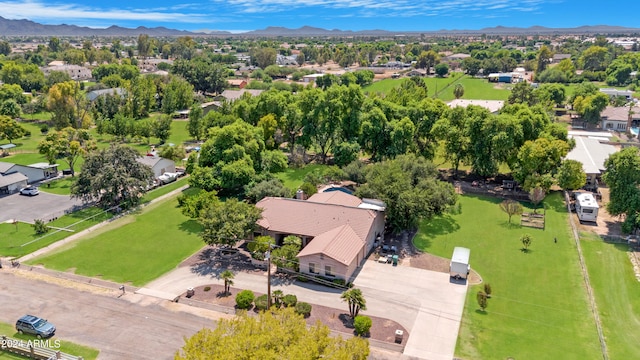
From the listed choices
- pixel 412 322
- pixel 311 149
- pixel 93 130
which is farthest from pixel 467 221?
pixel 93 130

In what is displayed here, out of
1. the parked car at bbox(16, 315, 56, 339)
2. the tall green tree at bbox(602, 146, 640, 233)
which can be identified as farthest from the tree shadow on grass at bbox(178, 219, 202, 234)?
the tall green tree at bbox(602, 146, 640, 233)

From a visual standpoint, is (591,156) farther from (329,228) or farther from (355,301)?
(355,301)

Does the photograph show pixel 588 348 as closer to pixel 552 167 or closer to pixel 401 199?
pixel 401 199

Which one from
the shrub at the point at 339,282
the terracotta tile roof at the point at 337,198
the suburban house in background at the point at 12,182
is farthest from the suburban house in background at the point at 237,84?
the shrub at the point at 339,282

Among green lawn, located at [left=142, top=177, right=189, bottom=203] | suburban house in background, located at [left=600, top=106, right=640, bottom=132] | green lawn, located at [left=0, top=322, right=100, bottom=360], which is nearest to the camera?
green lawn, located at [left=0, top=322, right=100, bottom=360]

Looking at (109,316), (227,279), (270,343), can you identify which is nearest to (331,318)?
(227,279)

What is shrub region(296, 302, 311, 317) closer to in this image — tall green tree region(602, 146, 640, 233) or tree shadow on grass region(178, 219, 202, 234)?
tree shadow on grass region(178, 219, 202, 234)
